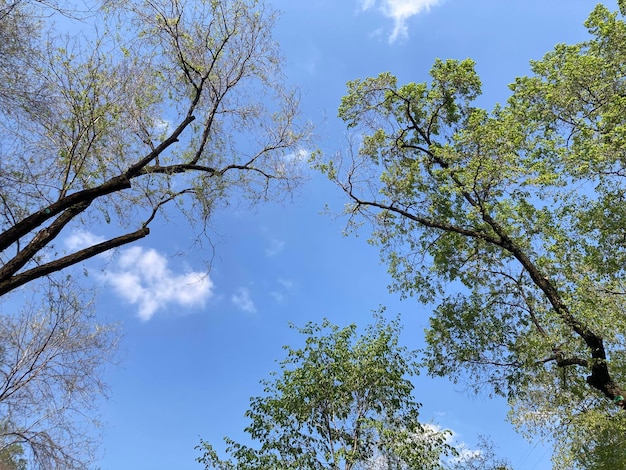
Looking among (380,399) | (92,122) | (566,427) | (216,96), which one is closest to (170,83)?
(216,96)

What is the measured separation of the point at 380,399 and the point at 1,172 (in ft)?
37.6

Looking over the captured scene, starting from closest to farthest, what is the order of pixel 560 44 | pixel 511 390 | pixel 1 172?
pixel 1 172 → pixel 560 44 → pixel 511 390

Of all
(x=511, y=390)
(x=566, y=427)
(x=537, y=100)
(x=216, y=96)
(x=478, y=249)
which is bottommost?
(x=566, y=427)

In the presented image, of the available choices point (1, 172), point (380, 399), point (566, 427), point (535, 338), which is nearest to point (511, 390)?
point (566, 427)

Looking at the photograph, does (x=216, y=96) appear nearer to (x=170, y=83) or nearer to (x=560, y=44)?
(x=170, y=83)

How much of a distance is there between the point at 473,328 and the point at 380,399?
3.58 m

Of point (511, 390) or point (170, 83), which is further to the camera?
point (511, 390)

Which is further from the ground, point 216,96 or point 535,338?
point 216,96

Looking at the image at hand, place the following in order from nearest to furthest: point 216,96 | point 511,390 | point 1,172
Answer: point 1,172 < point 216,96 < point 511,390

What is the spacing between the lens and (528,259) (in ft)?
41.1

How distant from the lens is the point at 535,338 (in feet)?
40.3

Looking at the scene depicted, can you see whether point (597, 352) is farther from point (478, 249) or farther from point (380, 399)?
point (380, 399)

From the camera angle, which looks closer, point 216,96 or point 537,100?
point 216,96

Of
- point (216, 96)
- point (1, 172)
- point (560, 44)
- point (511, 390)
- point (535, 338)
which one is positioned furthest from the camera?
point (511, 390)
